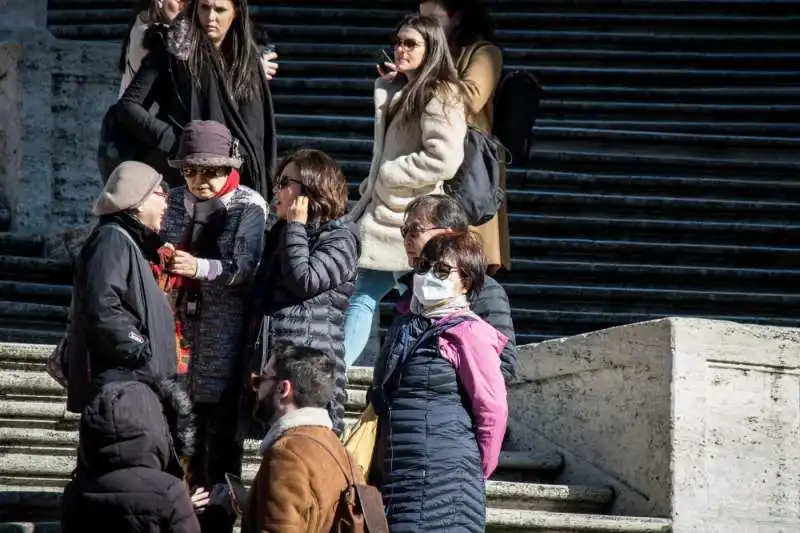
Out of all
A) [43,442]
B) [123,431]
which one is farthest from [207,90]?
[123,431]

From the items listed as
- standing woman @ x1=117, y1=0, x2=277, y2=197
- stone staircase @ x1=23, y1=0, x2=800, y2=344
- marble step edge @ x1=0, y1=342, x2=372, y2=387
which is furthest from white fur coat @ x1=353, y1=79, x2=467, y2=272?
stone staircase @ x1=23, y1=0, x2=800, y2=344

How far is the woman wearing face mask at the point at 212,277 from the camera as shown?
7281 mm

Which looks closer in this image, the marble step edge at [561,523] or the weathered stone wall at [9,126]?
the marble step edge at [561,523]

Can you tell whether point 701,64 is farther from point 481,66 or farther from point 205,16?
point 205,16

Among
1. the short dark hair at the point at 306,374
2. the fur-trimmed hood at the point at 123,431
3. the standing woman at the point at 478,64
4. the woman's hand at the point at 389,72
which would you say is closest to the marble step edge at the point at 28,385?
the standing woman at the point at 478,64

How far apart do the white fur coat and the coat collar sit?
7.45 feet

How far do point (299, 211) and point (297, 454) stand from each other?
1470 millimetres

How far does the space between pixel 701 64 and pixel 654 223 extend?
184cm

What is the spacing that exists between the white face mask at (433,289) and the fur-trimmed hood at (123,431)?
36.7 inches

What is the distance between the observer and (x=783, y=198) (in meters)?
13.3

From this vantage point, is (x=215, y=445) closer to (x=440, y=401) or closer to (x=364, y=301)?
(x=440, y=401)

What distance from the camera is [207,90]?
27.7 feet

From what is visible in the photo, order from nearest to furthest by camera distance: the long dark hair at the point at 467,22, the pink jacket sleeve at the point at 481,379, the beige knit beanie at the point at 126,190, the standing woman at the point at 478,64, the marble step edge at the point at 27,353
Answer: the pink jacket sleeve at the point at 481,379 < the beige knit beanie at the point at 126,190 < the marble step edge at the point at 27,353 < the standing woman at the point at 478,64 < the long dark hair at the point at 467,22

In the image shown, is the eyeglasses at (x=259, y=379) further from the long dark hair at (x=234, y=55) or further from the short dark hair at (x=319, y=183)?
the long dark hair at (x=234, y=55)
